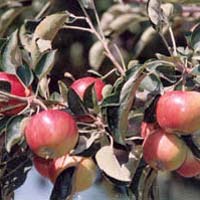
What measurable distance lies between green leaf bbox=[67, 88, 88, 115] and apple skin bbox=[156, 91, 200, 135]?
93 millimetres

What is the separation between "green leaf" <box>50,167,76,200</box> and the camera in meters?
1.14

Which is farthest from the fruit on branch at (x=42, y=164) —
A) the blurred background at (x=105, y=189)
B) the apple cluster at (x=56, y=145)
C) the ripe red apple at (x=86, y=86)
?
the blurred background at (x=105, y=189)

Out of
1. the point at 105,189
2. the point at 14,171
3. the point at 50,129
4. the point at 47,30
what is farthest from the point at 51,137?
the point at 105,189

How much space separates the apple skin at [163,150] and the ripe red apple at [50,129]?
9 cm

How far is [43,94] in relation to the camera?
3.90 feet

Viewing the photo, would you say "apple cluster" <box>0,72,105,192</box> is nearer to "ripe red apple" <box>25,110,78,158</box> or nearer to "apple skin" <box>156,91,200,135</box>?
"ripe red apple" <box>25,110,78,158</box>

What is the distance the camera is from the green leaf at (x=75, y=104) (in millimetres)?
1122

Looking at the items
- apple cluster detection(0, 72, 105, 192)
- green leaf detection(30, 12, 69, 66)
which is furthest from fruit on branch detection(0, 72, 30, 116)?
green leaf detection(30, 12, 69, 66)

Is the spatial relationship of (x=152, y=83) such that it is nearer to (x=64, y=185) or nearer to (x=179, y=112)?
(x=179, y=112)

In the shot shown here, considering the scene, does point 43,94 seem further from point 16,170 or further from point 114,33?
point 114,33

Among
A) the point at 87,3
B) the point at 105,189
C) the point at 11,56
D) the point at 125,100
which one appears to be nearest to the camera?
the point at 125,100

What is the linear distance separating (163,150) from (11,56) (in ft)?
0.78

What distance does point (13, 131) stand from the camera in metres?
1.11

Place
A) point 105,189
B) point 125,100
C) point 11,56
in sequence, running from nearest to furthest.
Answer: point 125,100 < point 11,56 < point 105,189
